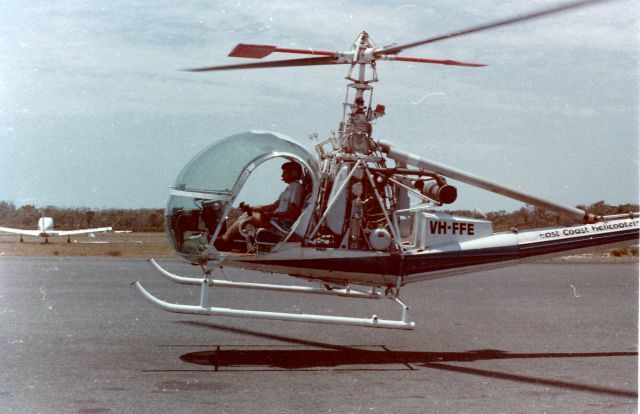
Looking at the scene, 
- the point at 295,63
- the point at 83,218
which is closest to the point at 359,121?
the point at 295,63

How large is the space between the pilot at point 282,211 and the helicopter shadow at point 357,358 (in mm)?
1492

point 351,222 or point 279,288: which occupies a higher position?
point 351,222

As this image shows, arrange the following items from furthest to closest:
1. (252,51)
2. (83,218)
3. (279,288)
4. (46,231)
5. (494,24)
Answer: (83,218) < (46,231) < (279,288) < (252,51) < (494,24)

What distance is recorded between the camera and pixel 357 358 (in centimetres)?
1033

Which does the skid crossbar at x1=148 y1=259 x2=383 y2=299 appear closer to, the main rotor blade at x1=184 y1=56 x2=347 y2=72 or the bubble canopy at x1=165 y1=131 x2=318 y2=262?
the bubble canopy at x1=165 y1=131 x2=318 y2=262

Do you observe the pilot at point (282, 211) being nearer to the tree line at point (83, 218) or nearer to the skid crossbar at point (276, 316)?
the skid crossbar at point (276, 316)

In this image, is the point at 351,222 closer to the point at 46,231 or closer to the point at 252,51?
the point at 252,51

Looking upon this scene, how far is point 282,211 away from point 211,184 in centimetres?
105

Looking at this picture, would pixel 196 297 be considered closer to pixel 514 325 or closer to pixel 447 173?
pixel 514 325

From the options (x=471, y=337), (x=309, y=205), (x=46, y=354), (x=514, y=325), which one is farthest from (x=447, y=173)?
(x=46, y=354)

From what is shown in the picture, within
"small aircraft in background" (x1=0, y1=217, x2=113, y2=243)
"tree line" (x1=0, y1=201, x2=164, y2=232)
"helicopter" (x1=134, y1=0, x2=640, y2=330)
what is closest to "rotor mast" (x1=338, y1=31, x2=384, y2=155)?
"helicopter" (x1=134, y1=0, x2=640, y2=330)

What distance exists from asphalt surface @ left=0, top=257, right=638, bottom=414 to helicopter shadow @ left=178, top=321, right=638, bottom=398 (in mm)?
25

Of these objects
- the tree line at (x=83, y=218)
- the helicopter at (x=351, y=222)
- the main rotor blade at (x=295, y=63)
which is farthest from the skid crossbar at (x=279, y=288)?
the tree line at (x=83, y=218)

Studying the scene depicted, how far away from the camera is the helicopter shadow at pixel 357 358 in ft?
30.5
